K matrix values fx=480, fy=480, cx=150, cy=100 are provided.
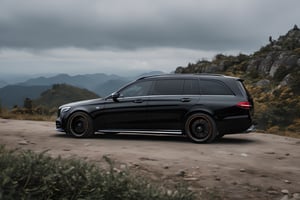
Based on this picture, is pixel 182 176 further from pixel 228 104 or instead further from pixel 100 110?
pixel 100 110

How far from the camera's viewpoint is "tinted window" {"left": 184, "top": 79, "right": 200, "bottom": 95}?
1113 cm

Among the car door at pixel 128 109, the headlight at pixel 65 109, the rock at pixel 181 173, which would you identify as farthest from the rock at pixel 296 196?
the headlight at pixel 65 109

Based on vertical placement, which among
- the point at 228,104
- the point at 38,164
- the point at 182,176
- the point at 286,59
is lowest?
the point at 182,176

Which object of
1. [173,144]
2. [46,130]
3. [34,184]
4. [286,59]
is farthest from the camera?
[286,59]

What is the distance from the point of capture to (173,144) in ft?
34.9

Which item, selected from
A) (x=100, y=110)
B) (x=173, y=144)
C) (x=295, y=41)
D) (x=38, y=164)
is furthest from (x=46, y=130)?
(x=295, y=41)

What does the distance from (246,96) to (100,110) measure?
3.46 meters

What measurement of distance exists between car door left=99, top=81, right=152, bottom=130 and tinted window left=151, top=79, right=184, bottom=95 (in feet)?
0.65

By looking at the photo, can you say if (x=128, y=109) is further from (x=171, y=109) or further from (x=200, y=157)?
(x=200, y=157)

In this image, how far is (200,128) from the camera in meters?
10.8

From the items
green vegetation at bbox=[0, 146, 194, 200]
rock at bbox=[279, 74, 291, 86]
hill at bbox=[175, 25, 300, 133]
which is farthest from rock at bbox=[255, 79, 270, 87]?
green vegetation at bbox=[0, 146, 194, 200]

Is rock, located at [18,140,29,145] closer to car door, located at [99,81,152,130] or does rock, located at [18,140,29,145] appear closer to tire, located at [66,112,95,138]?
tire, located at [66,112,95,138]

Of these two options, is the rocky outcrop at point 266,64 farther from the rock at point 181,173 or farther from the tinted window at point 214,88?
the rock at point 181,173

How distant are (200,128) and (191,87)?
41.1 inches
